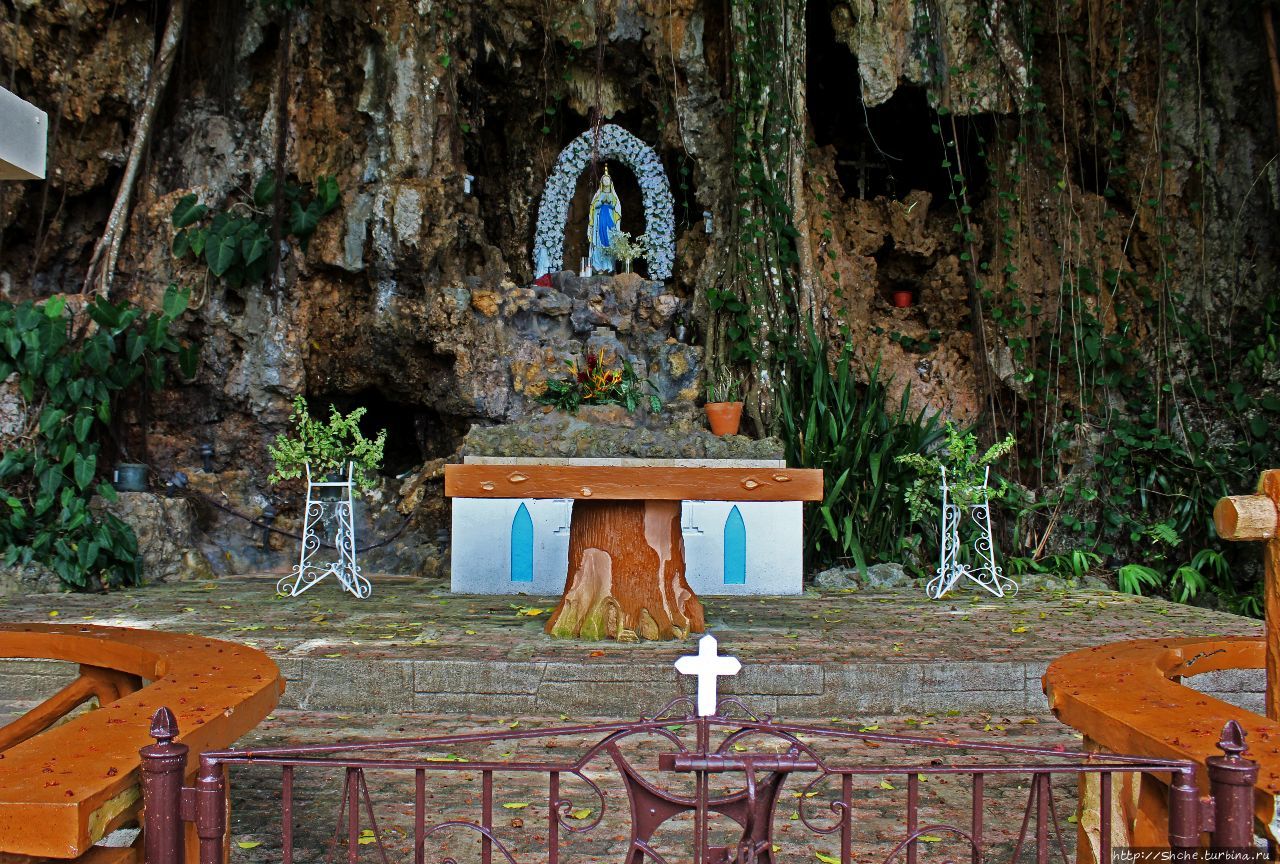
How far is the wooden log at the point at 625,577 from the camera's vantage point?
15.9 ft

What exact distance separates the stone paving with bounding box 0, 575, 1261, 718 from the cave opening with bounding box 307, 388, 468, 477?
2397 mm

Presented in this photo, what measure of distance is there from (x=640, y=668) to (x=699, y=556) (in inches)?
98.9

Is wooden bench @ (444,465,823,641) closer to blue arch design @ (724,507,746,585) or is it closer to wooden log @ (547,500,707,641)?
wooden log @ (547,500,707,641)

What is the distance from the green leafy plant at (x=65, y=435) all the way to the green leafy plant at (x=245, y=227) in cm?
83

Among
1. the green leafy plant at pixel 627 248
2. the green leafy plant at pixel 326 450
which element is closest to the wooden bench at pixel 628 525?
the green leafy plant at pixel 326 450

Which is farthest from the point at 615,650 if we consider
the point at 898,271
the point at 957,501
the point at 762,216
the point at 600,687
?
the point at 898,271

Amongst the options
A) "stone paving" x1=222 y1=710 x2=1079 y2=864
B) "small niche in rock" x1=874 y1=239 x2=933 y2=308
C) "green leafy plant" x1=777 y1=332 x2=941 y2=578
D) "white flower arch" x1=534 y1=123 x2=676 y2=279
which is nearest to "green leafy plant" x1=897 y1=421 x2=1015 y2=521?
"green leafy plant" x1=777 y1=332 x2=941 y2=578

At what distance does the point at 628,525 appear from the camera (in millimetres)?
4922

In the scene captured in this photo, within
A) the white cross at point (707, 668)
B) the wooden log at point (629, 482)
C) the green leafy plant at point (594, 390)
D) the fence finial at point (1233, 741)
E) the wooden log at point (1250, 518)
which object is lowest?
the fence finial at point (1233, 741)

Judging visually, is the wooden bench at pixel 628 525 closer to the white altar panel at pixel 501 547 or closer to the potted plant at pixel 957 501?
the white altar panel at pixel 501 547

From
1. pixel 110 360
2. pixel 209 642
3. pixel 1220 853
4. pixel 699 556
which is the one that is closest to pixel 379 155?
pixel 110 360

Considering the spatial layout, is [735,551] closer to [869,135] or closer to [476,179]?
[476,179]

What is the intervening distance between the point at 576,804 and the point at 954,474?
4.44 meters

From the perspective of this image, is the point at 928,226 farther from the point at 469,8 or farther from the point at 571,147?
the point at 469,8
